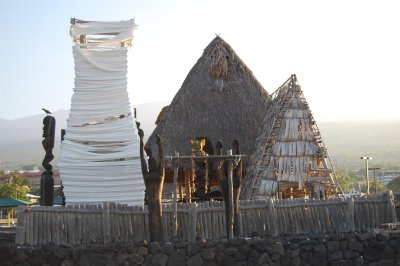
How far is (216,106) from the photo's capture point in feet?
63.4

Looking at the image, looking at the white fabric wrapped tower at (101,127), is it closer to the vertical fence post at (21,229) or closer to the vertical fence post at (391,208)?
the vertical fence post at (21,229)

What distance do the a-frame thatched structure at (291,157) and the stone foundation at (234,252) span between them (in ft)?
→ 13.8

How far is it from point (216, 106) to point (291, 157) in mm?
3943

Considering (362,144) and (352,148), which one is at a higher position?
(362,144)

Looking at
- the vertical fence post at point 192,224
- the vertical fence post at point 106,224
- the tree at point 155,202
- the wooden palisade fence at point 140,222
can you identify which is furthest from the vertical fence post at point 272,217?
the vertical fence post at point 106,224

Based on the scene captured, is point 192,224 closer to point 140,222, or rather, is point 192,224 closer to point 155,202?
point 155,202

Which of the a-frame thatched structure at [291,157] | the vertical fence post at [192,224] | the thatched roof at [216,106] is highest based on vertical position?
the thatched roof at [216,106]

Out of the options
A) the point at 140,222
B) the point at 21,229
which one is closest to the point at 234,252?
the point at 140,222

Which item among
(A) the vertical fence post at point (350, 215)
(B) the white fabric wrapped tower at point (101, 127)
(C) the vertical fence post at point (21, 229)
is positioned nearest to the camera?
(C) the vertical fence post at point (21, 229)

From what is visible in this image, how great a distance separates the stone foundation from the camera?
1130 centimetres

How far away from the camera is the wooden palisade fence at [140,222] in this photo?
39.5 feet

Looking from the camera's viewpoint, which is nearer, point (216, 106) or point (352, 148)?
point (216, 106)

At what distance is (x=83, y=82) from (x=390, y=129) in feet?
545

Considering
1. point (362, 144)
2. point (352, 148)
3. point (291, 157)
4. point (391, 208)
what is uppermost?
point (362, 144)
